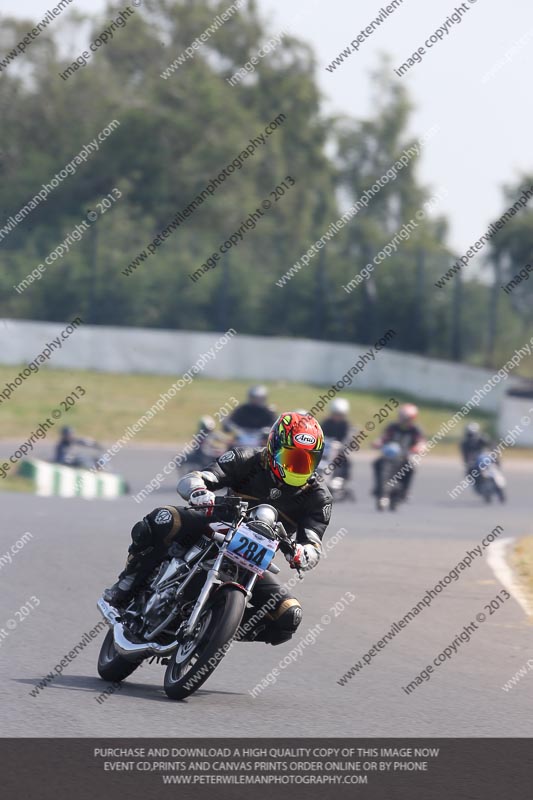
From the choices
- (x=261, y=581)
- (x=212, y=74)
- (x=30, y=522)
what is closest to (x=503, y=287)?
(x=212, y=74)

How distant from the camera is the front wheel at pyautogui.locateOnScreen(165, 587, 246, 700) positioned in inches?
241

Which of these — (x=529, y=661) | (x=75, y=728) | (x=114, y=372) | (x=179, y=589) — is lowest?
(x=114, y=372)

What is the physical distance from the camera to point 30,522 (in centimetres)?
1301

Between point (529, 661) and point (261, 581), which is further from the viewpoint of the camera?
point (529, 661)

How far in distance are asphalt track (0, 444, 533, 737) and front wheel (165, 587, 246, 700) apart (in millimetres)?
106

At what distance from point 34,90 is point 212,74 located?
6373mm

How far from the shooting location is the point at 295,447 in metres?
6.62

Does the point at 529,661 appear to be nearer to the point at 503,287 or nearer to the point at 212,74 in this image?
the point at 503,287

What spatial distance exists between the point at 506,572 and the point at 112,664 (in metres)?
5.68

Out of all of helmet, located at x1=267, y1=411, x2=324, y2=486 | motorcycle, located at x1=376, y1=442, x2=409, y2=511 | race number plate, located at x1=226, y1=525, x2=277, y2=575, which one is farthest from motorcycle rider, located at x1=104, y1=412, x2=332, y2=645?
motorcycle, located at x1=376, y1=442, x2=409, y2=511

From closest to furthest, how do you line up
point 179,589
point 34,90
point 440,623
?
point 179,589 → point 440,623 → point 34,90

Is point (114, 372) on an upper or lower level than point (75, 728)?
lower

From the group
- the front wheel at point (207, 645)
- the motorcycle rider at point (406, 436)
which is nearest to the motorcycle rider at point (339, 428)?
the motorcycle rider at point (406, 436)
